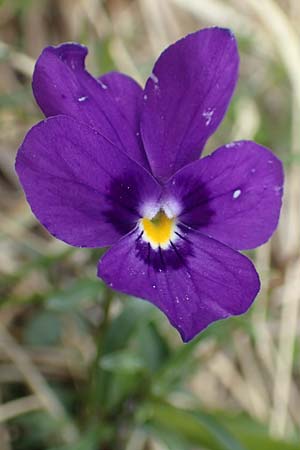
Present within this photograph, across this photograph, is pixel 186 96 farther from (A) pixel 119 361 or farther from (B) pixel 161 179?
(A) pixel 119 361

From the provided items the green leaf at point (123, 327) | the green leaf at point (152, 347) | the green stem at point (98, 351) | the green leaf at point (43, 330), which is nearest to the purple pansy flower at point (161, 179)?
the green stem at point (98, 351)

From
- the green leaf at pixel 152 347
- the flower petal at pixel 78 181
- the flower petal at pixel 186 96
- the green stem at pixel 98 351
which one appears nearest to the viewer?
the flower petal at pixel 78 181

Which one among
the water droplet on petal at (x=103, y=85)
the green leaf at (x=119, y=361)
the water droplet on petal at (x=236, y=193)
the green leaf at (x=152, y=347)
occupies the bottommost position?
the green leaf at (x=119, y=361)

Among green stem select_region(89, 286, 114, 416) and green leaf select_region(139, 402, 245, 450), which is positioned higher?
green stem select_region(89, 286, 114, 416)

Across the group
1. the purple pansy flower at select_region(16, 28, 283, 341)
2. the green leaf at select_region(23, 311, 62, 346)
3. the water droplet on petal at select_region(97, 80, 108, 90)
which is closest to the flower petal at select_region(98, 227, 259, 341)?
the purple pansy flower at select_region(16, 28, 283, 341)

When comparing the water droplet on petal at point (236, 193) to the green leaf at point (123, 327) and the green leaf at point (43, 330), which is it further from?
the green leaf at point (43, 330)

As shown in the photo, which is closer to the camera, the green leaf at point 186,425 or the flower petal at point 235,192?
the flower petal at point 235,192

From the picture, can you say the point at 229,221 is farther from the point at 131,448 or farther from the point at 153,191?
the point at 131,448

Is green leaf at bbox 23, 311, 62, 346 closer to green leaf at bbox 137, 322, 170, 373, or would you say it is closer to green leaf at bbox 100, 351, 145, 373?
green leaf at bbox 137, 322, 170, 373
